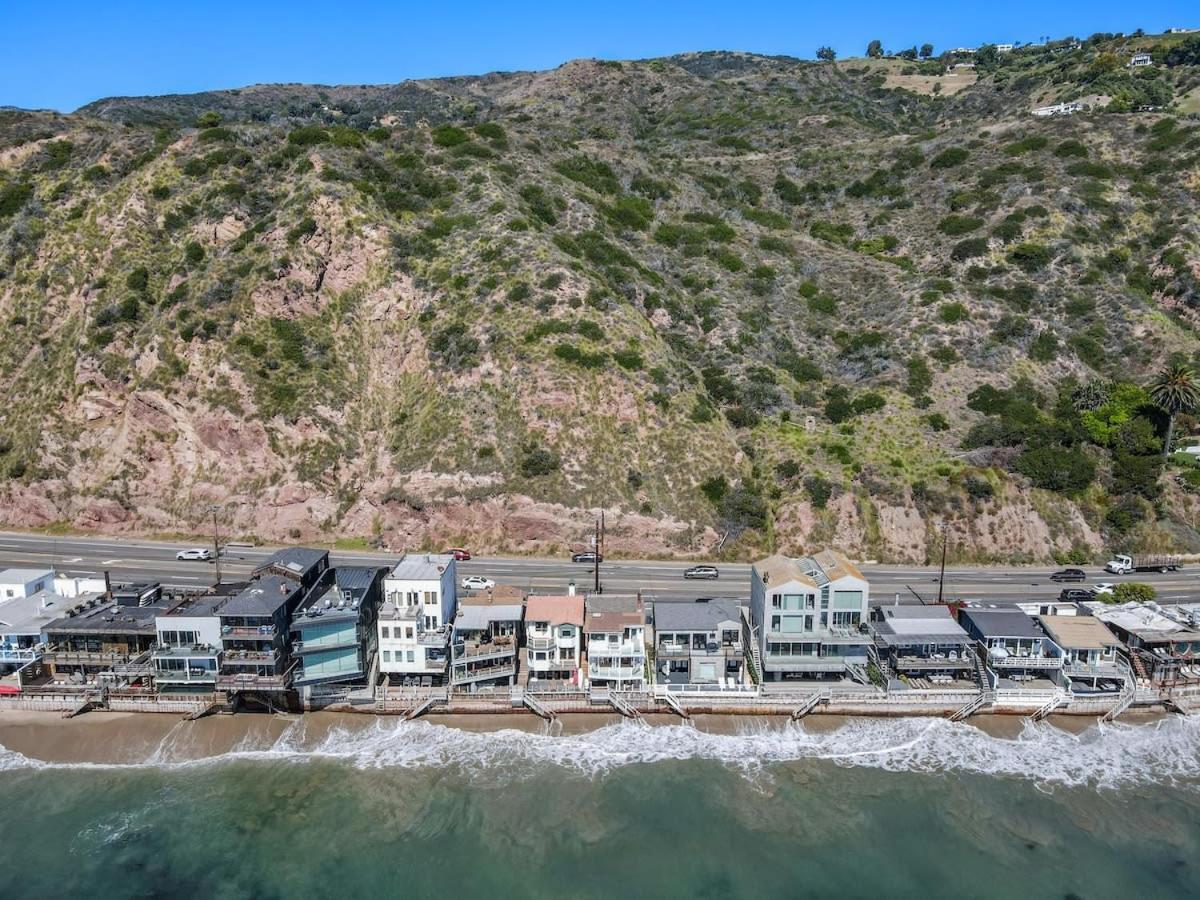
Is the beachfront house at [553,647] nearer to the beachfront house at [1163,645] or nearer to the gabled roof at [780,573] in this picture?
the gabled roof at [780,573]

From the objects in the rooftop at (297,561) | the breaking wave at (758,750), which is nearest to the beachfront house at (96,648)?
the breaking wave at (758,750)

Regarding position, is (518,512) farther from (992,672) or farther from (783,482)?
(992,672)

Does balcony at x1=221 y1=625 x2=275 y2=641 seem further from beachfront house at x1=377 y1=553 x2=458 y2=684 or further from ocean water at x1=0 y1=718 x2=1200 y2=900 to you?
beachfront house at x1=377 y1=553 x2=458 y2=684

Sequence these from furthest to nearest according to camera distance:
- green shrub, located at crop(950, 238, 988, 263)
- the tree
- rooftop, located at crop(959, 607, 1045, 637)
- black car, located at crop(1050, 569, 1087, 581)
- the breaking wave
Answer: green shrub, located at crop(950, 238, 988, 263) < black car, located at crop(1050, 569, 1087, 581) < the tree < rooftop, located at crop(959, 607, 1045, 637) < the breaking wave

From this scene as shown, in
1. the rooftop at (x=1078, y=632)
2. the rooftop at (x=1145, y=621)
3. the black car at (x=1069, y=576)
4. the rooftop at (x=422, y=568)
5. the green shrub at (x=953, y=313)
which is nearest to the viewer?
the rooftop at (x=422, y=568)

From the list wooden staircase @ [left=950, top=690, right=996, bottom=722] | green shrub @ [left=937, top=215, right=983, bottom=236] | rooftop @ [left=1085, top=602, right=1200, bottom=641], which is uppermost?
green shrub @ [left=937, top=215, right=983, bottom=236]

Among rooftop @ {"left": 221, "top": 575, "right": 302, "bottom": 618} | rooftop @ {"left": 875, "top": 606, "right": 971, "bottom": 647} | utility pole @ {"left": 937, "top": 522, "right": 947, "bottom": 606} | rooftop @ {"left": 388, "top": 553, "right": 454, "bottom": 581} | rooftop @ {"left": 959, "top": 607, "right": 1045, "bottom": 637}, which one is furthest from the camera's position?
utility pole @ {"left": 937, "top": 522, "right": 947, "bottom": 606}

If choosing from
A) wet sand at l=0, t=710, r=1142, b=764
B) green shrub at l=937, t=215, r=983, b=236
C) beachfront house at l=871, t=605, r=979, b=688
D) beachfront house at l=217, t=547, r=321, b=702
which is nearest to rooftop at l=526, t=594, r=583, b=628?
wet sand at l=0, t=710, r=1142, b=764
